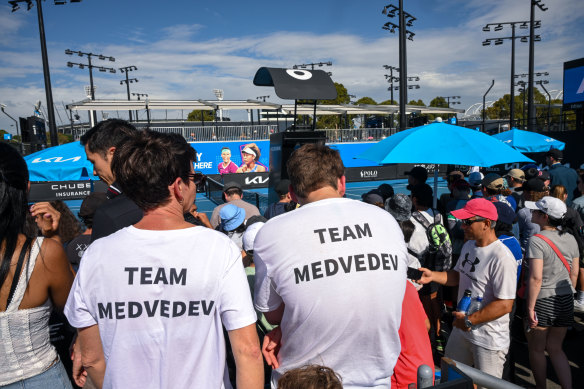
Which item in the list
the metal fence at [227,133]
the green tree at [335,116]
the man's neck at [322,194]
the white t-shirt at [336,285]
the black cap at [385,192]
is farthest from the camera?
the green tree at [335,116]

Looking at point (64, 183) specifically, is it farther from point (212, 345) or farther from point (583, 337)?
point (583, 337)

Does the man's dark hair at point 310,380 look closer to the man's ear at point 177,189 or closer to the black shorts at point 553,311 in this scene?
the man's ear at point 177,189

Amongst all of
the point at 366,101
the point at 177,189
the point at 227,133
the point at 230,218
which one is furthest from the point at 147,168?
the point at 366,101

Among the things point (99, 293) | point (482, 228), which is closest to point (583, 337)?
point (482, 228)

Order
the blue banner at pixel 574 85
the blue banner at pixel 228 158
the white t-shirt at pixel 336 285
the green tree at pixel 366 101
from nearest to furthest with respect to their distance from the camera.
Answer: the white t-shirt at pixel 336 285 → the blue banner at pixel 574 85 → the blue banner at pixel 228 158 → the green tree at pixel 366 101

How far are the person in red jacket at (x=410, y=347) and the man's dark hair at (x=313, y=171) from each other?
86cm

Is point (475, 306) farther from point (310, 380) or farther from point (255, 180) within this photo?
point (255, 180)

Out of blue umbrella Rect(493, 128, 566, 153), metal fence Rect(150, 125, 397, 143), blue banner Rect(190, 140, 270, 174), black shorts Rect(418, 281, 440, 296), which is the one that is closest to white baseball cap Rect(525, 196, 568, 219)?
black shorts Rect(418, 281, 440, 296)

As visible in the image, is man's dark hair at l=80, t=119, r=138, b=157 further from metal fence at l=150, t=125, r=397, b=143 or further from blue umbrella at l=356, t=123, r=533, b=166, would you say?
metal fence at l=150, t=125, r=397, b=143

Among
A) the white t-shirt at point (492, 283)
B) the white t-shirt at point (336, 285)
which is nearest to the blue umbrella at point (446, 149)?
the white t-shirt at point (492, 283)

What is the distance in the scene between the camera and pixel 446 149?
534cm

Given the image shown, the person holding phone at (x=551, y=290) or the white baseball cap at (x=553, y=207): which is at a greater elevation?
the white baseball cap at (x=553, y=207)

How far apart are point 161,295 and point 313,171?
904mm

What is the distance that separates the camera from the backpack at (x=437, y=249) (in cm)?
429
